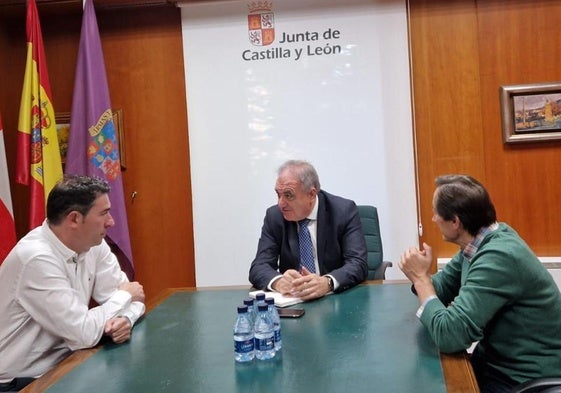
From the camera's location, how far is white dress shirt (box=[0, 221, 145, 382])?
1866 mm

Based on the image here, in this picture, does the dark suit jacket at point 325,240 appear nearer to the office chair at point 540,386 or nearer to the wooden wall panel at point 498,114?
the office chair at point 540,386

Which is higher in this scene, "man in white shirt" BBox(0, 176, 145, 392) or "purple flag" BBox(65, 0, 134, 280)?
"purple flag" BBox(65, 0, 134, 280)

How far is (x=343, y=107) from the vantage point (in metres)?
3.82

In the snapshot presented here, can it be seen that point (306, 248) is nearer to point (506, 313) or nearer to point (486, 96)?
point (506, 313)

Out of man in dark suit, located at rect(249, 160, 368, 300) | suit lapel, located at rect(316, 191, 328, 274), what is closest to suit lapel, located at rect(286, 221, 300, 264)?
man in dark suit, located at rect(249, 160, 368, 300)

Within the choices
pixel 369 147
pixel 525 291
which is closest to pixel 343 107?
pixel 369 147

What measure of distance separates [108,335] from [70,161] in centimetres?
222

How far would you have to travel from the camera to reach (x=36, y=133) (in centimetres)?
371

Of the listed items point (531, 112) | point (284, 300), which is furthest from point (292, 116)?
point (284, 300)

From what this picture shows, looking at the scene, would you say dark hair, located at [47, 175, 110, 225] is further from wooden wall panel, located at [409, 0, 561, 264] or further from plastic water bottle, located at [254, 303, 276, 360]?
wooden wall panel, located at [409, 0, 561, 264]

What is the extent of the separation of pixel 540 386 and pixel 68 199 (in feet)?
5.34

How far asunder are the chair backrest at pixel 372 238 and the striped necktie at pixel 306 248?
415 mm

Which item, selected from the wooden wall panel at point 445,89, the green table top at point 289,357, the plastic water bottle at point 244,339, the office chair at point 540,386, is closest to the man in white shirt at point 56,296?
the green table top at point 289,357

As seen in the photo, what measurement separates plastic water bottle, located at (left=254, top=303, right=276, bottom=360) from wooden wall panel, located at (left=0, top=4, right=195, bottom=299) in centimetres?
254
